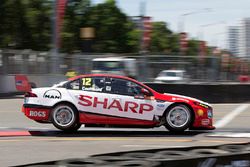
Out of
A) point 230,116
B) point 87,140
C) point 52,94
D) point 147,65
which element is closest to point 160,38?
point 147,65

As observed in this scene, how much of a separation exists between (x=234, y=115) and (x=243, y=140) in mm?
6450

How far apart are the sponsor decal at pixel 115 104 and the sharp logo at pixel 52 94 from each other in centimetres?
52

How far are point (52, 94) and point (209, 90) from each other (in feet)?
37.7

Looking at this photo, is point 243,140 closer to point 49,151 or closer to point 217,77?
point 49,151

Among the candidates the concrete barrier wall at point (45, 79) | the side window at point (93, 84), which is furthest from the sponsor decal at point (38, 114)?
the concrete barrier wall at point (45, 79)

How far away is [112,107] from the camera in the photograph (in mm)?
11805

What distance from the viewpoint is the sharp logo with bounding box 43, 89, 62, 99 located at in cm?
1187

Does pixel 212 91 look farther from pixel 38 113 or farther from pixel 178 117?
pixel 38 113

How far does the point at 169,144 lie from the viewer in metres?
10.2

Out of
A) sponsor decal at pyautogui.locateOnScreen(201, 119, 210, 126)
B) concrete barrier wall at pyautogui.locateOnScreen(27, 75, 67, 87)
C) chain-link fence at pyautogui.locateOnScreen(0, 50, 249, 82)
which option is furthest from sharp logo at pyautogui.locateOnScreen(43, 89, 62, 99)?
concrete barrier wall at pyautogui.locateOnScreen(27, 75, 67, 87)

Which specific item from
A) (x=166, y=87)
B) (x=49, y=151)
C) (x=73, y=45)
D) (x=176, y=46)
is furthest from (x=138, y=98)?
(x=176, y=46)

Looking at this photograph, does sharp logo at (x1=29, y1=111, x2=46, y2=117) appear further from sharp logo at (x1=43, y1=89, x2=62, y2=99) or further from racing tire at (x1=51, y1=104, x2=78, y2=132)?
sharp logo at (x1=43, y1=89, x2=62, y2=99)

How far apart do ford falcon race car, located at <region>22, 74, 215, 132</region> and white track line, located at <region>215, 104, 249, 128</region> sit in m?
2.34

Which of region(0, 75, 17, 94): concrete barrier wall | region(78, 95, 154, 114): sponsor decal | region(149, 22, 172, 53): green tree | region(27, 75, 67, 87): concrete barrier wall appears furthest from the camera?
region(149, 22, 172, 53): green tree
